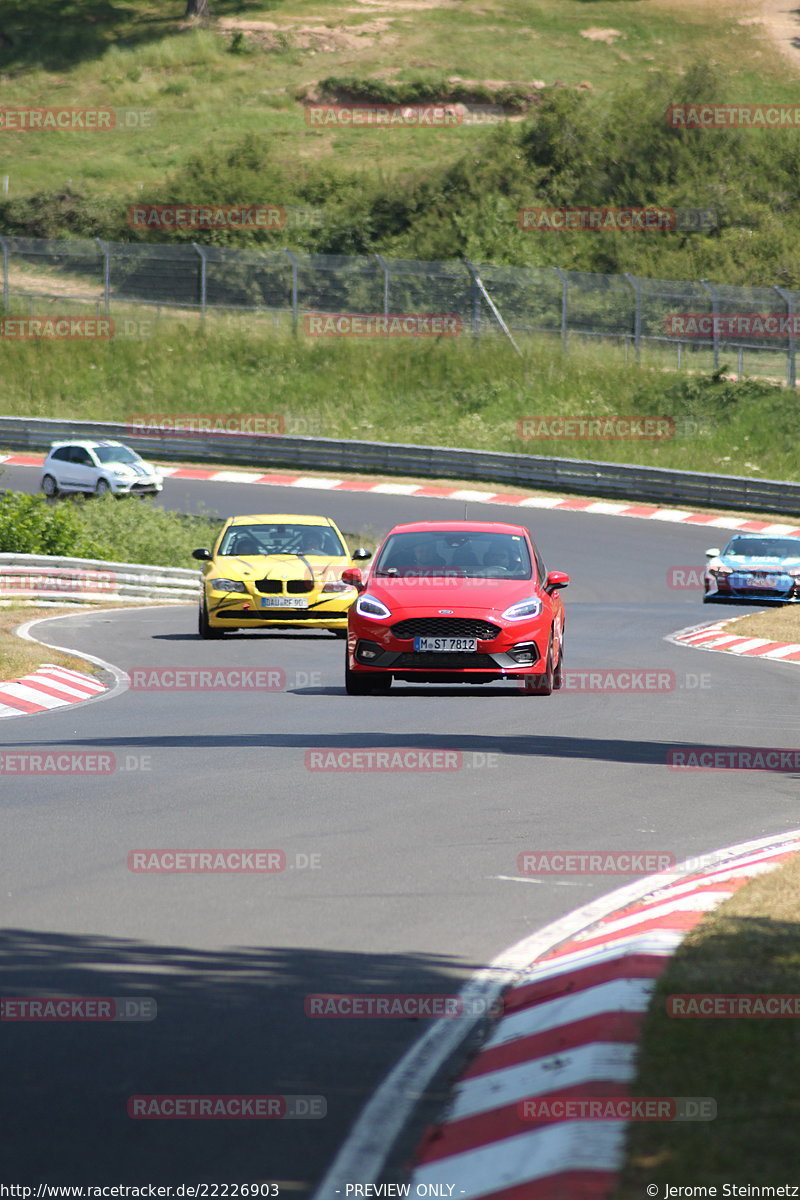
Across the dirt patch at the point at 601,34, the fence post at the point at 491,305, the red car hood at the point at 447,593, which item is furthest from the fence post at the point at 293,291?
the dirt patch at the point at 601,34

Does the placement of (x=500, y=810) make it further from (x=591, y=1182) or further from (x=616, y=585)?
(x=616, y=585)

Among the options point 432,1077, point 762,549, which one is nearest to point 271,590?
point 762,549

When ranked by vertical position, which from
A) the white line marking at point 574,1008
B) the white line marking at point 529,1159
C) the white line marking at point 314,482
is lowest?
the white line marking at point 314,482

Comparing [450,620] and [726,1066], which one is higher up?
[726,1066]

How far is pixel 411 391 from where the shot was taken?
5162cm

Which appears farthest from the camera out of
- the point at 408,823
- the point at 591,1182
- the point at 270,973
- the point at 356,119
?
the point at 356,119

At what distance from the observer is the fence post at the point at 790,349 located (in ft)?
149

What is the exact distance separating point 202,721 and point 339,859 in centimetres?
619

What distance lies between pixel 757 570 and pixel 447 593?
14.9 meters

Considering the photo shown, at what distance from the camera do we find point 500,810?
10.6m

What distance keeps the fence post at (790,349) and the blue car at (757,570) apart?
17.5 meters

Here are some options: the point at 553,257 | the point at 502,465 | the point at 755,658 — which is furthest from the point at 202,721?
the point at 553,257

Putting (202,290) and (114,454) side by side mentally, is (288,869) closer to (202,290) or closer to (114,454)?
(114,454)

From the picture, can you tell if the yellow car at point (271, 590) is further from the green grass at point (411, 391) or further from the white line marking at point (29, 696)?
the green grass at point (411, 391)
